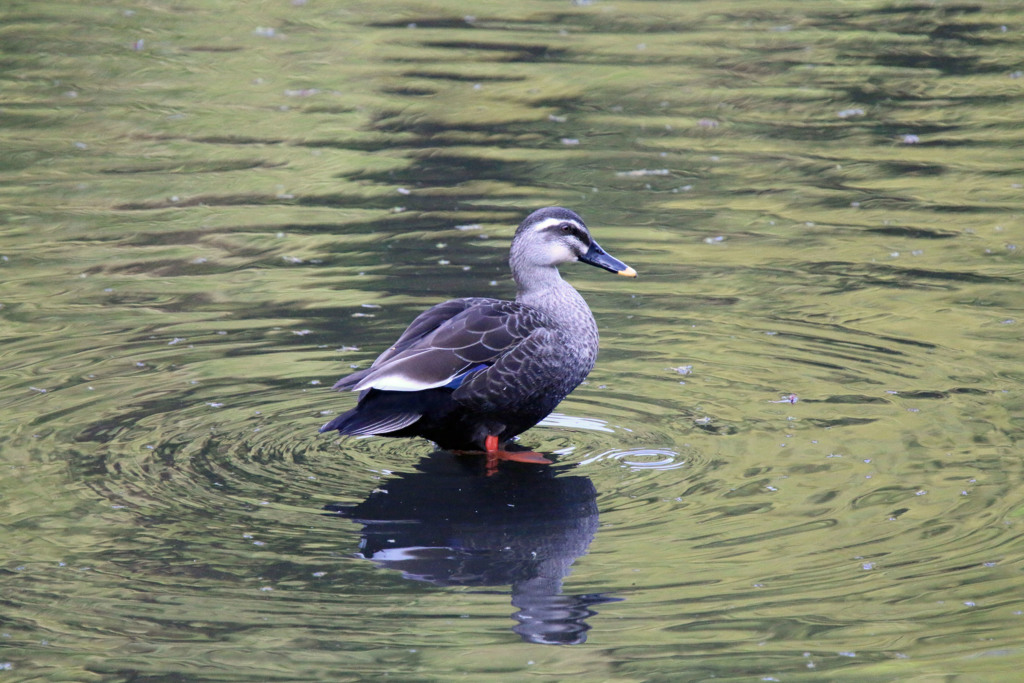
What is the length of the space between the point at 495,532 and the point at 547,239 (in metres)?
1.95

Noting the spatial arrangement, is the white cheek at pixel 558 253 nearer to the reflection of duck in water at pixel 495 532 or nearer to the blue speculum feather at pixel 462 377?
the blue speculum feather at pixel 462 377

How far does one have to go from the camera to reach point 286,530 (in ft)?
20.6

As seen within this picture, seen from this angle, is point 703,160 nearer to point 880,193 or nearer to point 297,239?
point 880,193

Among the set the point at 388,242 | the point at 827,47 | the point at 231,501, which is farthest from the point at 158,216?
the point at 827,47

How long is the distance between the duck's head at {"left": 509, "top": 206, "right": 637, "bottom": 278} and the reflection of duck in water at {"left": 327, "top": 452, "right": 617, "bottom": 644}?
1.22 metres

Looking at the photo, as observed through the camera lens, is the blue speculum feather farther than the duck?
Yes

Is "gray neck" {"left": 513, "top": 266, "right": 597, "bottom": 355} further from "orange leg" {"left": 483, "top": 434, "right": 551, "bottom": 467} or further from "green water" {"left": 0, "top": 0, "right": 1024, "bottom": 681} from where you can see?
"orange leg" {"left": 483, "top": 434, "right": 551, "bottom": 467}

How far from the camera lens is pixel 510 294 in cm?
938

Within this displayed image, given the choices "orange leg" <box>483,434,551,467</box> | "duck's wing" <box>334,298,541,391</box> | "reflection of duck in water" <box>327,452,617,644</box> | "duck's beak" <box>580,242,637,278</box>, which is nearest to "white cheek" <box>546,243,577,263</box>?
"duck's beak" <box>580,242,637,278</box>

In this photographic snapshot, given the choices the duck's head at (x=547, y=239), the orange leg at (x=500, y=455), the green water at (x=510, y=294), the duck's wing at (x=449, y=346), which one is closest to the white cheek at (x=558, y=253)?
the duck's head at (x=547, y=239)

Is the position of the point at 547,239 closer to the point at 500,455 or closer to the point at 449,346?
the point at 449,346

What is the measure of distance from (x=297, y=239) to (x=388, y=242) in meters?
0.77

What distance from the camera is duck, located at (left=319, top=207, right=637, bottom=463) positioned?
6.93m

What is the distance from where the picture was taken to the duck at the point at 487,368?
693 centimetres
